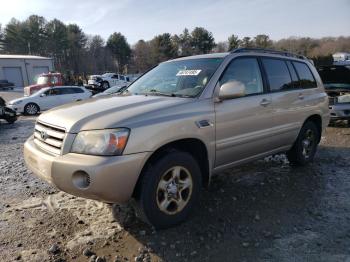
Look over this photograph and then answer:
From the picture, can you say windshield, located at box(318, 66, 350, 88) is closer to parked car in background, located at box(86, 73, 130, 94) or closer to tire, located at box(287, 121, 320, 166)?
tire, located at box(287, 121, 320, 166)

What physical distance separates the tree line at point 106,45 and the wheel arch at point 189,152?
57.6m

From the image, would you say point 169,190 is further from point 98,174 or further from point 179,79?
point 179,79

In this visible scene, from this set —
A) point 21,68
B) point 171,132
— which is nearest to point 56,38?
point 21,68

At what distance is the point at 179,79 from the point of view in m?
4.26

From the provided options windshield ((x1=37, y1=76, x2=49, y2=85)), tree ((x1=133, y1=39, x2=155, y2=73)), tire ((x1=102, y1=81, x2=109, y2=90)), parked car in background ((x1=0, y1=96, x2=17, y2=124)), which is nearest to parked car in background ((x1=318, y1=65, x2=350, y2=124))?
parked car in background ((x1=0, y1=96, x2=17, y2=124))

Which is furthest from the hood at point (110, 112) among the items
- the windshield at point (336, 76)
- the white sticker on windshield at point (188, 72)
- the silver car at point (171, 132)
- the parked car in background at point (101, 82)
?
the parked car in background at point (101, 82)

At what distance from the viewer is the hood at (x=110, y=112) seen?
321cm

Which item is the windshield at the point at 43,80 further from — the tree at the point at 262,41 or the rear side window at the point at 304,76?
the tree at the point at 262,41

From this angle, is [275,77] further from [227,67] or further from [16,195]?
[16,195]

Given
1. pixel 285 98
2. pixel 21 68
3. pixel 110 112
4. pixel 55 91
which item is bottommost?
pixel 55 91

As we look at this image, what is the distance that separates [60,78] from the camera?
942 inches

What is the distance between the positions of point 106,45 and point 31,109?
6395cm

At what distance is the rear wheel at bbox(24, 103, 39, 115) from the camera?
54.6 feet

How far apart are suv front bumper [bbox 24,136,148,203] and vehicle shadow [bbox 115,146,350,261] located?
24.9 inches
